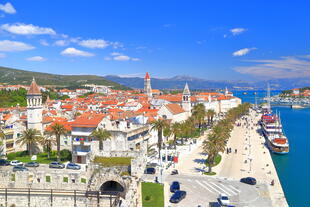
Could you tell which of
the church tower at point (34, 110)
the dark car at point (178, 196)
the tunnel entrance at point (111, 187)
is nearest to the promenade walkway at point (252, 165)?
the dark car at point (178, 196)

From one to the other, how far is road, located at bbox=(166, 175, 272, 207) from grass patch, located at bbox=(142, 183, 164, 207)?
143cm

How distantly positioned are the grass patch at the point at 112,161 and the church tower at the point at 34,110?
3905cm

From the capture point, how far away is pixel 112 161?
27641 mm

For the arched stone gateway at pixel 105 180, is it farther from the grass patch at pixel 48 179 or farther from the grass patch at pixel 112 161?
the grass patch at pixel 48 179

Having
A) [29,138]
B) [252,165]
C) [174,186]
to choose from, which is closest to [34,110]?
[29,138]

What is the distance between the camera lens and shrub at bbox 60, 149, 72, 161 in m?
54.1

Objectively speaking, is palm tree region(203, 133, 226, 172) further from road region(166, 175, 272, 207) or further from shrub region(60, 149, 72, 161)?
shrub region(60, 149, 72, 161)

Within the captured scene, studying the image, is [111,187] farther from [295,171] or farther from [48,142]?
[295,171]

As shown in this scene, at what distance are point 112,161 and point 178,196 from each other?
10957mm

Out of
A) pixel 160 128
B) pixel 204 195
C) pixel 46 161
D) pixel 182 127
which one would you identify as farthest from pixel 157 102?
pixel 204 195

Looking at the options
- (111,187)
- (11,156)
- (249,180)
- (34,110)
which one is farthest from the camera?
(34,110)

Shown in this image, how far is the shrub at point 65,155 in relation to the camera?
2129 inches

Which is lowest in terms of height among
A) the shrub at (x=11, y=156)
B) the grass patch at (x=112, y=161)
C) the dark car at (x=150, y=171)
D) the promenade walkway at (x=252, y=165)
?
the promenade walkway at (x=252, y=165)

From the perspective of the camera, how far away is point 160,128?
56.0 metres
